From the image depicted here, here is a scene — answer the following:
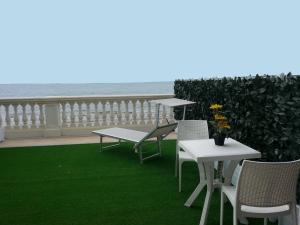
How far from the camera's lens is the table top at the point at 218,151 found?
9.43ft

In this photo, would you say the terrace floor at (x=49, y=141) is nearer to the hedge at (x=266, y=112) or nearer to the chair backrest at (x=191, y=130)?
the chair backrest at (x=191, y=130)

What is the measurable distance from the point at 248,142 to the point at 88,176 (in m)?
2.42

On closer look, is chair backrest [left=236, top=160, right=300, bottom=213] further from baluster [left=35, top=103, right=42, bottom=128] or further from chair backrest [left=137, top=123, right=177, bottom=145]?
baluster [left=35, top=103, right=42, bottom=128]

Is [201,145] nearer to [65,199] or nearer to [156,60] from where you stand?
[65,199]

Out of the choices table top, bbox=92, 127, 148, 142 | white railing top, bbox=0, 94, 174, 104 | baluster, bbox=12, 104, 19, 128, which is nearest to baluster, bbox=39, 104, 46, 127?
white railing top, bbox=0, 94, 174, 104

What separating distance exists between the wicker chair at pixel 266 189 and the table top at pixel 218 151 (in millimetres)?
539

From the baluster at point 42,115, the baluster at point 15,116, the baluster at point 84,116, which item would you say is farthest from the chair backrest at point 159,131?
the baluster at point 15,116

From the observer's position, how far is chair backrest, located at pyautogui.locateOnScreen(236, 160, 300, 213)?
227 cm

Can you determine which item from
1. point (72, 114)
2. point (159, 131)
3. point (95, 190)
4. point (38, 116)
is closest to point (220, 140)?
point (95, 190)

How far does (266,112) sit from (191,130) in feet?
4.22

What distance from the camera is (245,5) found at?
26.0 feet

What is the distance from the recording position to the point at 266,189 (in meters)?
2.32

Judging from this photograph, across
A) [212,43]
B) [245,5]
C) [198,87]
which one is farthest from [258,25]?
[212,43]

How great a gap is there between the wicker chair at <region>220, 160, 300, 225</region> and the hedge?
597 millimetres
